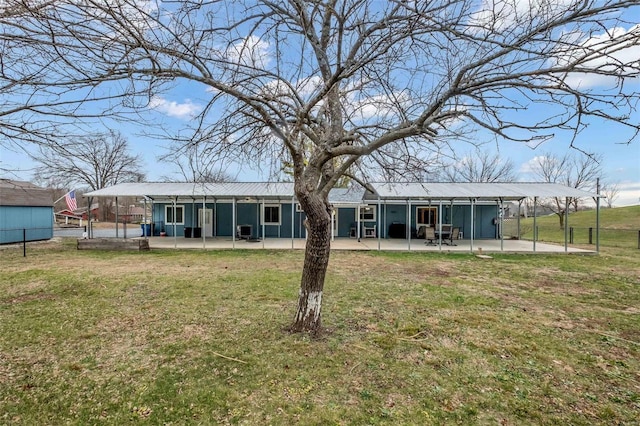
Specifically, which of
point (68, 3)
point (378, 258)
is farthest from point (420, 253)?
point (68, 3)

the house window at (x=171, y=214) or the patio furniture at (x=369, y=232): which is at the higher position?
the house window at (x=171, y=214)

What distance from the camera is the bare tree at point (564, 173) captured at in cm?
2809

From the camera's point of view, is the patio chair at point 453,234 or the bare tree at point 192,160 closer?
the bare tree at point 192,160

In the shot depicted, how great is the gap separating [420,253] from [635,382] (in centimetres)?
971

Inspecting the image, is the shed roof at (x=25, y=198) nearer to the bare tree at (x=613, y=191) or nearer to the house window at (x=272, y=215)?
the house window at (x=272, y=215)

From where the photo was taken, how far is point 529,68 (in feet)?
9.32

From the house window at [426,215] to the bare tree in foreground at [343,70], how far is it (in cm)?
1477

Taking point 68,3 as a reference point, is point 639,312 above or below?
below

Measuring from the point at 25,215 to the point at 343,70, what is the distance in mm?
19795

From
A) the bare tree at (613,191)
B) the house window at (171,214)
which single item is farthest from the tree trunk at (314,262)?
the bare tree at (613,191)

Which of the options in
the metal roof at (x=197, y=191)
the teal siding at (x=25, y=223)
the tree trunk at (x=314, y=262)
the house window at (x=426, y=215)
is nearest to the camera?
the tree trunk at (x=314, y=262)

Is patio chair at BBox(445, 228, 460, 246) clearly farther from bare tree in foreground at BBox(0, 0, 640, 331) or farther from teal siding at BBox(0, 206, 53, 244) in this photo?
teal siding at BBox(0, 206, 53, 244)

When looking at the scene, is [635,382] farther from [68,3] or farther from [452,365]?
[68,3]

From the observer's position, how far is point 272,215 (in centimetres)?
1858
